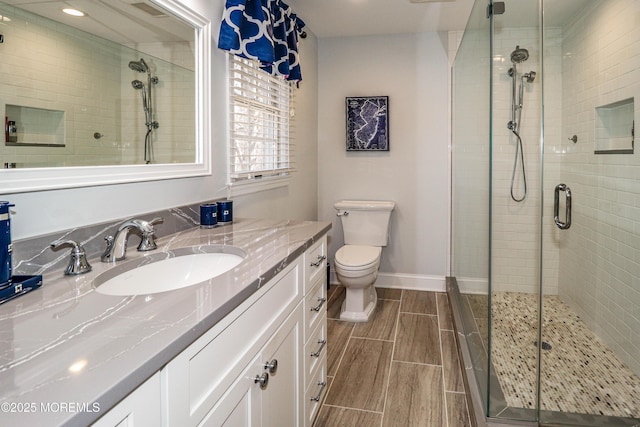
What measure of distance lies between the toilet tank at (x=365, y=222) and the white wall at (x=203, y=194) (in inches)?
14.2

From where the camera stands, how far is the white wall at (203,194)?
3.66ft

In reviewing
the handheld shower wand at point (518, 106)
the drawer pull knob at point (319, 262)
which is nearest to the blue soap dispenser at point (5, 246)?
the drawer pull knob at point (319, 262)

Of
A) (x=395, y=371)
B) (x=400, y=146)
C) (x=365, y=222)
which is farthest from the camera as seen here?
(x=400, y=146)

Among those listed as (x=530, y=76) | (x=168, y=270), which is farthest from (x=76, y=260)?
(x=530, y=76)

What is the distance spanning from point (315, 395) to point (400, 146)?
250cm

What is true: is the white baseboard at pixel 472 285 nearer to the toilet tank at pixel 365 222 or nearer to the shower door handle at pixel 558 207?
the shower door handle at pixel 558 207

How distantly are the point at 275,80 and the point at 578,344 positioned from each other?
2316 mm

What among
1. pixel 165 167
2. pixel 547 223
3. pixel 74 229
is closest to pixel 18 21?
pixel 74 229

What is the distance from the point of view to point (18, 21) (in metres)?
1.03

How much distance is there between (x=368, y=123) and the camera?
3.75 meters

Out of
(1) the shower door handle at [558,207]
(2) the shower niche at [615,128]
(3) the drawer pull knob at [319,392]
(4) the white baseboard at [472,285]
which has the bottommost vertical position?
(3) the drawer pull knob at [319,392]

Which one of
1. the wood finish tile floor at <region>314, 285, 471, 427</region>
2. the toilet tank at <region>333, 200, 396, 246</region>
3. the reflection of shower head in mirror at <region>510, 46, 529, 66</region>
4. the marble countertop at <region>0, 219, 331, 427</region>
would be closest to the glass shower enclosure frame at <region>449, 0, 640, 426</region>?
the reflection of shower head in mirror at <region>510, 46, 529, 66</region>

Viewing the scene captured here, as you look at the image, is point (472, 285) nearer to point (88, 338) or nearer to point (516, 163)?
point (516, 163)

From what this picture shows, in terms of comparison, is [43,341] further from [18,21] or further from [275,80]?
[275,80]
